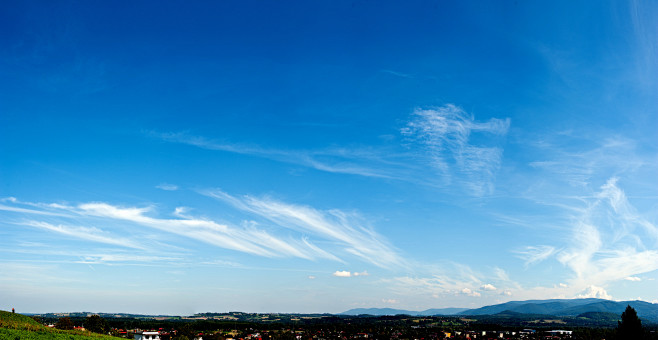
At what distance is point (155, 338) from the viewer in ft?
341

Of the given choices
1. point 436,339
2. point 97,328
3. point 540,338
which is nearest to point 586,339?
point 540,338

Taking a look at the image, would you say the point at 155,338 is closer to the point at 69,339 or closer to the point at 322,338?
the point at 322,338

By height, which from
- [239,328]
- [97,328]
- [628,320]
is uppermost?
[628,320]

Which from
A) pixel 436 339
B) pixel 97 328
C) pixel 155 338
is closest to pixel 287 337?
pixel 155 338

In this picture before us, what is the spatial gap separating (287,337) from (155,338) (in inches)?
1224

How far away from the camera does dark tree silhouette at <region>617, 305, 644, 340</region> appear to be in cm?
5628

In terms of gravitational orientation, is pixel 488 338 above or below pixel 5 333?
below

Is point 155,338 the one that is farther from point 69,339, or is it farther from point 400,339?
point 69,339

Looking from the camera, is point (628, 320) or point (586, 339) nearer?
point (628, 320)

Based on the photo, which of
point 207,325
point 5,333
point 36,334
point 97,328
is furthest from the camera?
point 207,325

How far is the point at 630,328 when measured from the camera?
185 ft

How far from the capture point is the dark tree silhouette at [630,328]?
56.3m

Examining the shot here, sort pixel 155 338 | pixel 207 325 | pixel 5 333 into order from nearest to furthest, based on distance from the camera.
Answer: pixel 5 333
pixel 155 338
pixel 207 325

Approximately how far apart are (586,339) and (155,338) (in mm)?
127699
